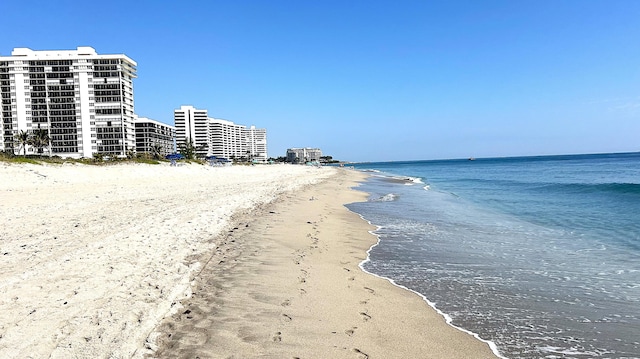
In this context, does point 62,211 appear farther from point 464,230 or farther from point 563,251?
point 563,251

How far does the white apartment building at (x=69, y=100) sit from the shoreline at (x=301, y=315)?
104 m

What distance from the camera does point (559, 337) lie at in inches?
189

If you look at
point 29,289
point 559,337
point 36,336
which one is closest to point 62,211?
point 29,289

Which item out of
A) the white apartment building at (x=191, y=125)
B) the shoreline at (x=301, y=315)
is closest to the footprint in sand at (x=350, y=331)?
the shoreline at (x=301, y=315)

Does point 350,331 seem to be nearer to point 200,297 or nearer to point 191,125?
point 200,297

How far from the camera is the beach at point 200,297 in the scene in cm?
412

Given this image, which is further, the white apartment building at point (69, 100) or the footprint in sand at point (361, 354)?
the white apartment building at point (69, 100)

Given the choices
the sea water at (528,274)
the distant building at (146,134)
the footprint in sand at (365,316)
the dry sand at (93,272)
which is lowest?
the sea water at (528,274)

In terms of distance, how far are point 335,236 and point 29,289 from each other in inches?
289

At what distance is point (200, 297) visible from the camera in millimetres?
5570

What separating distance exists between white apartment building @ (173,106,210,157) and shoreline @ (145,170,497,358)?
6946 inches

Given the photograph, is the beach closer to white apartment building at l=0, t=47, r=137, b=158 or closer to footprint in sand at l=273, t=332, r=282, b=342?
footprint in sand at l=273, t=332, r=282, b=342

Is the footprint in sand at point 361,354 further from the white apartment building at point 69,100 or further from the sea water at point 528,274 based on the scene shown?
the white apartment building at point 69,100

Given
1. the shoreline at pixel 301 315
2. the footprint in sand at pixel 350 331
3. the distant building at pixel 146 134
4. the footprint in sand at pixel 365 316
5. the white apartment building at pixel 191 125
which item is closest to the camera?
the shoreline at pixel 301 315
